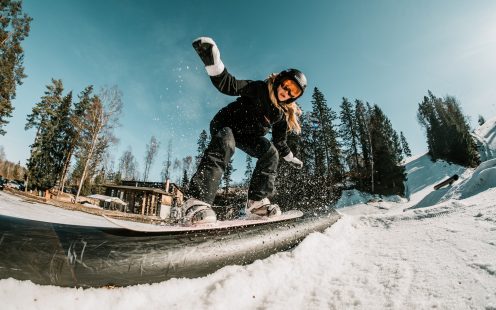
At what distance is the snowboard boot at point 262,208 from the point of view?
128 inches

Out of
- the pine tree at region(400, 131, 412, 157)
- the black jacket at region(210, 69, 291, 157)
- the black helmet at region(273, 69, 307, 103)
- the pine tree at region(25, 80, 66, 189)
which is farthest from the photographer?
the pine tree at region(400, 131, 412, 157)

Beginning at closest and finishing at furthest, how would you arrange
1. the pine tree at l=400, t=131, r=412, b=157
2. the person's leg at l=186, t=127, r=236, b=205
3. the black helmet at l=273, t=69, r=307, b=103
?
1. the person's leg at l=186, t=127, r=236, b=205
2. the black helmet at l=273, t=69, r=307, b=103
3. the pine tree at l=400, t=131, r=412, b=157

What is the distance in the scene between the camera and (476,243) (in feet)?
6.01

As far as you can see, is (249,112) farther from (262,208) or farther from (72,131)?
→ (72,131)

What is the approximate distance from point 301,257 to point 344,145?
4543cm

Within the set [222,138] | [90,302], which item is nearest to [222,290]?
[90,302]

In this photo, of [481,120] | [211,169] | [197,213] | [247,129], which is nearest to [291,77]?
[247,129]

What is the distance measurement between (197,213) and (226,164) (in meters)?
0.61

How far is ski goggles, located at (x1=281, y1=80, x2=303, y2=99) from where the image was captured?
310cm

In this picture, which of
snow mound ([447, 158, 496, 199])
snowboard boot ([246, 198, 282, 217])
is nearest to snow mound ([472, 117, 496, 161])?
snow mound ([447, 158, 496, 199])

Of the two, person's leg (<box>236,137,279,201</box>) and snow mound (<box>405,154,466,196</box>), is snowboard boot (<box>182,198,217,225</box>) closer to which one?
person's leg (<box>236,137,279,201</box>)

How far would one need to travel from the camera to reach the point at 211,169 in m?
2.46

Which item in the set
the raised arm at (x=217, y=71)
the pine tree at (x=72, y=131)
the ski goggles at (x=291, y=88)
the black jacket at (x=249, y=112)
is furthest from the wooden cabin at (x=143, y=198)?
the raised arm at (x=217, y=71)

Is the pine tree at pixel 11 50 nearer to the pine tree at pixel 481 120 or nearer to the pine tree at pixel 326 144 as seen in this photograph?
the pine tree at pixel 326 144
